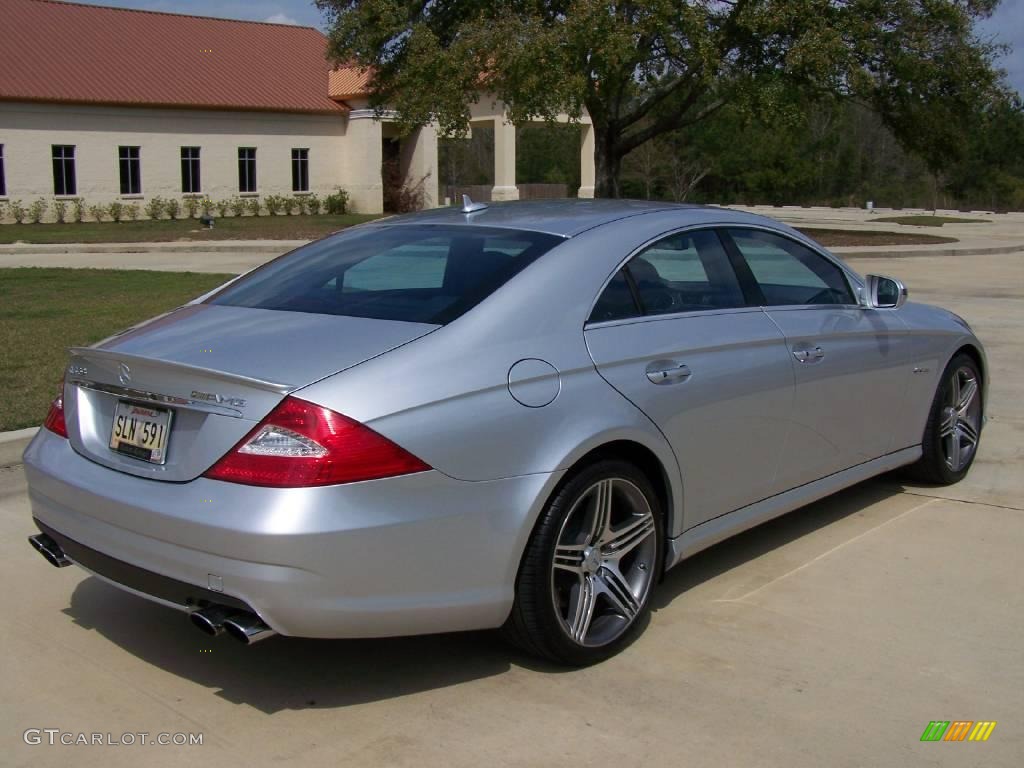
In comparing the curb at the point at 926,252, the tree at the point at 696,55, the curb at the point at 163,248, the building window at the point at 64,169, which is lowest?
the curb at the point at 163,248

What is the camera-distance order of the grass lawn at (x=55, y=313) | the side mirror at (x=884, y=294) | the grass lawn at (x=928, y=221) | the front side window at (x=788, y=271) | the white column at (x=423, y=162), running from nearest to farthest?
the front side window at (x=788, y=271) → the side mirror at (x=884, y=294) → the grass lawn at (x=55, y=313) → the grass lawn at (x=928, y=221) → the white column at (x=423, y=162)

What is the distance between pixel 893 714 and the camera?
3.79 m

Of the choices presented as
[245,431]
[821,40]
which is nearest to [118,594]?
[245,431]

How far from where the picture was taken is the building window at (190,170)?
143 feet

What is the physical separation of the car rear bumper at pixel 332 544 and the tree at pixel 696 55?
23.7 meters

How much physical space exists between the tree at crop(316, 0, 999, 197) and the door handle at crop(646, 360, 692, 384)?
22889 millimetres

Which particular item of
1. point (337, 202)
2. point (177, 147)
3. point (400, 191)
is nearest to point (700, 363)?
point (177, 147)

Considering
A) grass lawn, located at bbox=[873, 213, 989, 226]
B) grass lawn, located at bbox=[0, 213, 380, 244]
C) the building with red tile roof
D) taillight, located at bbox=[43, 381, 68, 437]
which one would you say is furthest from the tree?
taillight, located at bbox=[43, 381, 68, 437]

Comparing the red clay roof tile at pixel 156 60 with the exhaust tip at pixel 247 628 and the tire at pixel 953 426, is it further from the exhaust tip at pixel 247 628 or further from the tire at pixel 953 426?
the exhaust tip at pixel 247 628

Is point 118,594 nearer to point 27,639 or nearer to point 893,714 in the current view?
point 27,639

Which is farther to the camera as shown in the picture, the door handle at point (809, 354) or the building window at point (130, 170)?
the building window at point (130, 170)

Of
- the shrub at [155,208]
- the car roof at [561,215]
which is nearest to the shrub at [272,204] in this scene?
the shrub at [155,208]

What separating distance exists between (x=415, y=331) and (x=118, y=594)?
197cm

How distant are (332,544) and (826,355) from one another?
106 inches
